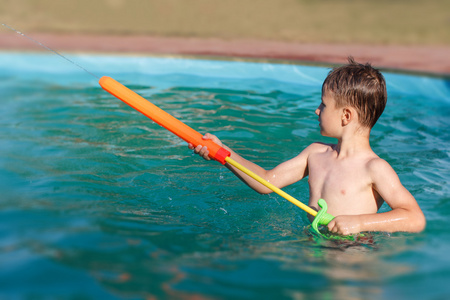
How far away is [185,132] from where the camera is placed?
2.36 m

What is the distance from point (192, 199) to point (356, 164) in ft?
3.31

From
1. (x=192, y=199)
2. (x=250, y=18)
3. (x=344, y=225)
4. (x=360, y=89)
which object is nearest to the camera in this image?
(x=344, y=225)

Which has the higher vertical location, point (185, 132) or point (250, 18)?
point (250, 18)

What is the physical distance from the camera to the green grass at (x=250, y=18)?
10055 millimetres

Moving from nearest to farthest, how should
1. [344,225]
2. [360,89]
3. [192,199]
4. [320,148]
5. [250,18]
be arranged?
[344,225], [360,89], [320,148], [192,199], [250,18]

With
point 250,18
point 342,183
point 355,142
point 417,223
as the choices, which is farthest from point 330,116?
point 250,18

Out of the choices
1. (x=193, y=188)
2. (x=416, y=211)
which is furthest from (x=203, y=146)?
(x=416, y=211)

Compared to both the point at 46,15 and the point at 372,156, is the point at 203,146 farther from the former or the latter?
the point at 46,15

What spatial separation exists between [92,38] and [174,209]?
7803mm

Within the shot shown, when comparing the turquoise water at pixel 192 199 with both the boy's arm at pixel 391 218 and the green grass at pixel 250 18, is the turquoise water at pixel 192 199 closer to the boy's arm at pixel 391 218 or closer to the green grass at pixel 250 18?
the boy's arm at pixel 391 218

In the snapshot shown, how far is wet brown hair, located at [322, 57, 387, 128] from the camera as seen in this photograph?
233 cm

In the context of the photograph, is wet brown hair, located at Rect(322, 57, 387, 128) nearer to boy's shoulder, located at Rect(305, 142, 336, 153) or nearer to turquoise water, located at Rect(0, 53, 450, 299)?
boy's shoulder, located at Rect(305, 142, 336, 153)

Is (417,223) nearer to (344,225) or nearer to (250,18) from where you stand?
(344,225)

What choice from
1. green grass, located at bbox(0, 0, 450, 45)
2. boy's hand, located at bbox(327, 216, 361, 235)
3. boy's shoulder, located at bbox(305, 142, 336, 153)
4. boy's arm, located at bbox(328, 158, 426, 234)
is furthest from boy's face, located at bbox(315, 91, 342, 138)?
green grass, located at bbox(0, 0, 450, 45)
